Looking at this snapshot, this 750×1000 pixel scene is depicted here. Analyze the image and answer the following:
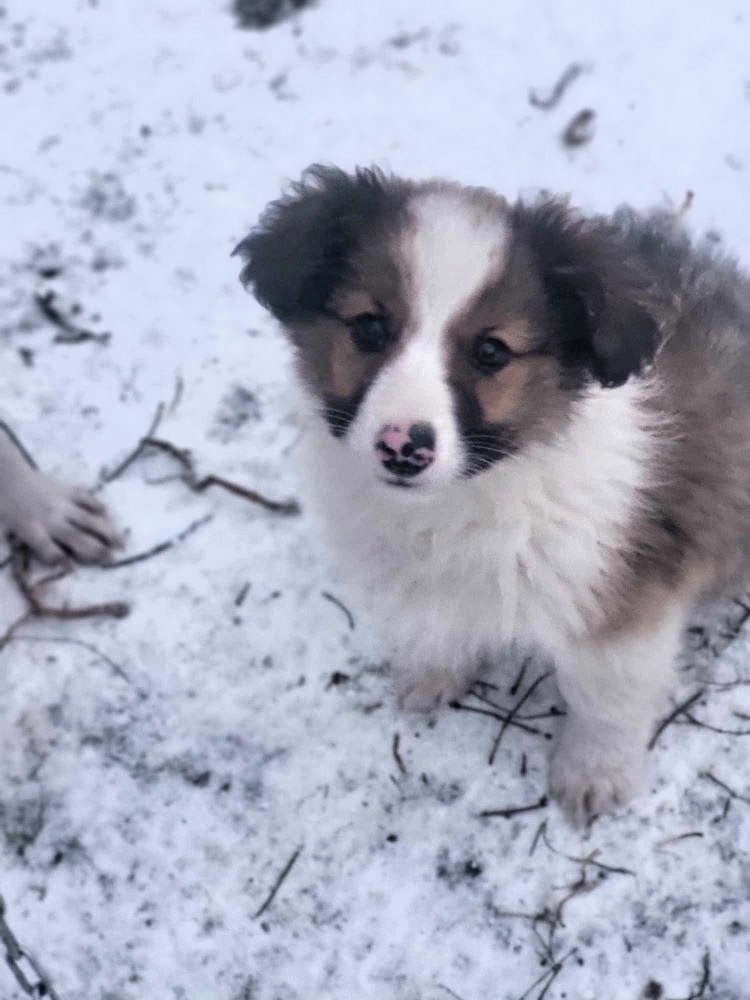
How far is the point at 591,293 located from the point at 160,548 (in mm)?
1914

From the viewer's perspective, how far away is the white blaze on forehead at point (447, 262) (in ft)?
6.99

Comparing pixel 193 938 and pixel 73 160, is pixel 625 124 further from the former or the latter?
pixel 193 938

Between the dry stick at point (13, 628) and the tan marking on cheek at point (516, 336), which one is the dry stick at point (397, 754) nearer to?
the dry stick at point (13, 628)

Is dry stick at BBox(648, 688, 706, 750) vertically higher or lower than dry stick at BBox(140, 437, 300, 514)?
lower

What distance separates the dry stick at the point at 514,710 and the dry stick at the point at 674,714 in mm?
359

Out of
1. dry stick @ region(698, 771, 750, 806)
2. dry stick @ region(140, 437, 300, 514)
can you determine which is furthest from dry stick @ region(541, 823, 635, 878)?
dry stick @ region(140, 437, 300, 514)

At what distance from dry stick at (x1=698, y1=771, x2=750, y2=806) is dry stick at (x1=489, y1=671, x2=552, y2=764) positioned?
527 millimetres

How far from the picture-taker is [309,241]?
7.45ft

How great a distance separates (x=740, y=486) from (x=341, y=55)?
2.76 meters

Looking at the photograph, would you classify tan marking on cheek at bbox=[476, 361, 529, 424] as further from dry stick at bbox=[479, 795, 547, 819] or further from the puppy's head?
dry stick at bbox=[479, 795, 547, 819]

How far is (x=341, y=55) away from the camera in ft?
14.7

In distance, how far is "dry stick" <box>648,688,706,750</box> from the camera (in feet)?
10.4

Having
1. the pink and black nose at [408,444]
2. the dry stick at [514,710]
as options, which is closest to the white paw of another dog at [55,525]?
the dry stick at [514,710]

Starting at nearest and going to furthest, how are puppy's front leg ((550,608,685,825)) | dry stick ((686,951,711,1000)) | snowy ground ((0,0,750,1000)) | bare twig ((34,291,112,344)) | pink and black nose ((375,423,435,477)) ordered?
pink and black nose ((375,423,435,477)) → puppy's front leg ((550,608,685,825)) → dry stick ((686,951,711,1000)) → snowy ground ((0,0,750,1000)) → bare twig ((34,291,112,344))
